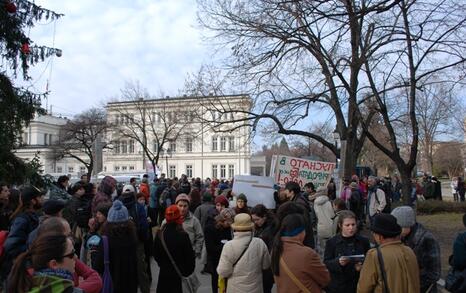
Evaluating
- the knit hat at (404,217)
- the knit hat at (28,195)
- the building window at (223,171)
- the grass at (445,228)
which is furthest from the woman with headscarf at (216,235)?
the building window at (223,171)

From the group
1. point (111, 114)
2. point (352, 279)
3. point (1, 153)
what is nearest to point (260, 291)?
point (352, 279)

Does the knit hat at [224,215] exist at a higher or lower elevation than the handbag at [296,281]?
higher

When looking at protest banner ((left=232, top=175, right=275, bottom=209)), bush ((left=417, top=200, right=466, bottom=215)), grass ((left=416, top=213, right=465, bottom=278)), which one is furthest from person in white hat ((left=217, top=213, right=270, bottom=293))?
bush ((left=417, top=200, right=466, bottom=215))

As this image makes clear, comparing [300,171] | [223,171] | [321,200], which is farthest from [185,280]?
[223,171]

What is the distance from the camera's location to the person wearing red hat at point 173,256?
612 cm

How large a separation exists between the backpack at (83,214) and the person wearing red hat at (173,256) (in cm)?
282

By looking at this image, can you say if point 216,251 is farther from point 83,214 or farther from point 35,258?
point 35,258

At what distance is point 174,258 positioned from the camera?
6.12 metres

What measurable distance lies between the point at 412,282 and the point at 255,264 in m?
1.61

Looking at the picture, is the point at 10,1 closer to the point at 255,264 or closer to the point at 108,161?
the point at 255,264

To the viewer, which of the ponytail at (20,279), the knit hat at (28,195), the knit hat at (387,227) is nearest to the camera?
the ponytail at (20,279)

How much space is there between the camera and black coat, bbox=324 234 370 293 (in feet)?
17.8

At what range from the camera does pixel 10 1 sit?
1246cm

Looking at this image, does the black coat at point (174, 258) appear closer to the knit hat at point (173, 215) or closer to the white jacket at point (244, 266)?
the knit hat at point (173, 215)
